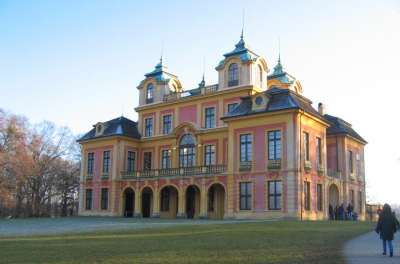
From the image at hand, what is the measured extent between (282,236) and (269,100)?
20.1 meters

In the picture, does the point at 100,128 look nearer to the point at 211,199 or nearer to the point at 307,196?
the point at 211,199

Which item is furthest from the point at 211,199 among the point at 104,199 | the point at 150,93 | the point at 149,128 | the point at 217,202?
the point at 150,93

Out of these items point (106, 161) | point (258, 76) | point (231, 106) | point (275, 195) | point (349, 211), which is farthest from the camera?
point (106, 161)

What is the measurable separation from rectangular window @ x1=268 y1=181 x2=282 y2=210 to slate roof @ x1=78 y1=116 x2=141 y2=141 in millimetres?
18250

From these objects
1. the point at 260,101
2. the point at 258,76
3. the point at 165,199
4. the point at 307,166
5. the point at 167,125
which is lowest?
the point at 165,199

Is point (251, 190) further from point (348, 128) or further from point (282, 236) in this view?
point (282, 236)

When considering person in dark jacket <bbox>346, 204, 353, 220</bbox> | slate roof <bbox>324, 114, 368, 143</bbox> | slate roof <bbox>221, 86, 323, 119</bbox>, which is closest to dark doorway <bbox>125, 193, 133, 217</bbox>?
slate roof <bbox>221, 86, 323, 119</bbox>

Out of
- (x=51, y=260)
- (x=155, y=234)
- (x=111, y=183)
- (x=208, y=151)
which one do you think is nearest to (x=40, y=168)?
(x=111, y=183)

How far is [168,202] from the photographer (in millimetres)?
45344

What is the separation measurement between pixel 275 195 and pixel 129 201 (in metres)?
18.7

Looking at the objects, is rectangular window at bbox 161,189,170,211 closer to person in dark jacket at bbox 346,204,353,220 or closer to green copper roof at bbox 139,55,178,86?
green copper roof at bbox 139,55,178,86

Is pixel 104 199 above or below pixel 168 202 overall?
above

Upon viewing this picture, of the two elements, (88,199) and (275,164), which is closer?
(275,164)

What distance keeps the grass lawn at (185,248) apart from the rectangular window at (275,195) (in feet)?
48.8
